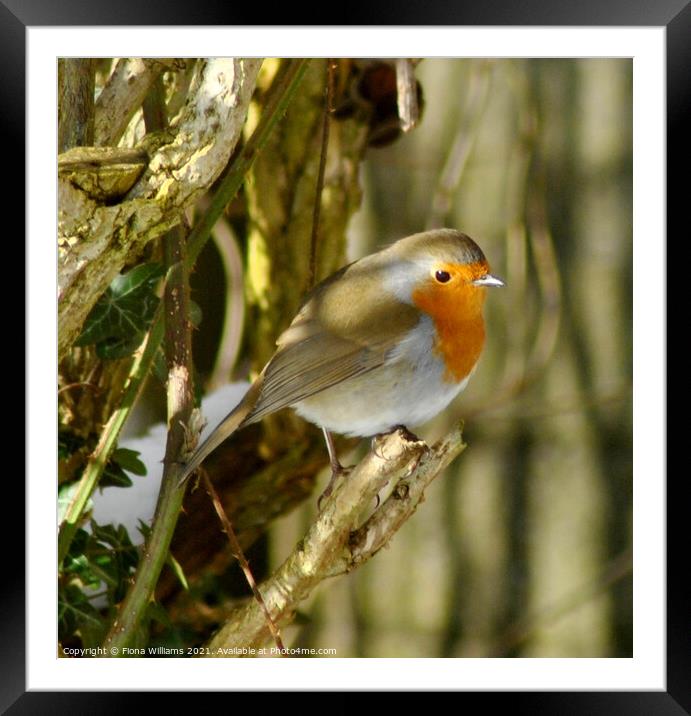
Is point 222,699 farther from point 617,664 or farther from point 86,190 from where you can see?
point 86,190

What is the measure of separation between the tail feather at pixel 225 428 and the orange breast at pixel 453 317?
439 mm

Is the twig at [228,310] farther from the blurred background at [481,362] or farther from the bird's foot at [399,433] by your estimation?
the bird's foot at [399,433]

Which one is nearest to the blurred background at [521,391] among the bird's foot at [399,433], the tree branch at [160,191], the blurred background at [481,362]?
the blurred background at [481,362]

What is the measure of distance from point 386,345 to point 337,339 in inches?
4.7

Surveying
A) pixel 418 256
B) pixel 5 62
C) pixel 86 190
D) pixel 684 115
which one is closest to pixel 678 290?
pixel 684 115

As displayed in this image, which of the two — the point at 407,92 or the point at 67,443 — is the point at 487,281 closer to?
the point at 407,92

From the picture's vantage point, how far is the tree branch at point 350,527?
1970mm

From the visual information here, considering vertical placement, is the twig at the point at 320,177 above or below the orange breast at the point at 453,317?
above

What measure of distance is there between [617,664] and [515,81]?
1.38 metres

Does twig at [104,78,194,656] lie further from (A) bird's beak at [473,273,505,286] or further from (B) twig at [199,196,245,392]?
(A) bird's beak at [473,273,505,286]

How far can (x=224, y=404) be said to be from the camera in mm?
2375

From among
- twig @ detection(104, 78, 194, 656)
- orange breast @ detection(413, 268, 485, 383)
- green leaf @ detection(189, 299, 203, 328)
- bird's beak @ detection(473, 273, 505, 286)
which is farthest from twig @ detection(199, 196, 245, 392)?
bird's beak @ detection(473, 273, 505, 286)

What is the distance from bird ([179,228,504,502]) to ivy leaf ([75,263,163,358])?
0.31 metres

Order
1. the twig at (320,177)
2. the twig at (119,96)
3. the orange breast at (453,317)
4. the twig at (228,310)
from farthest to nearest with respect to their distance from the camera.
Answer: the twig at (228,310) → the twig at (320,177) → the orange breast at (453,317) → the twig at (119,96)
